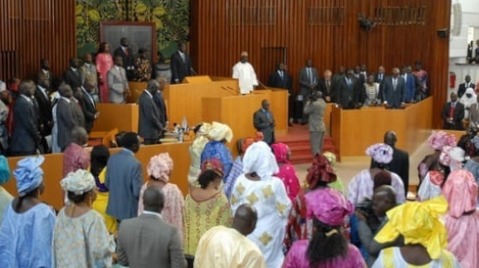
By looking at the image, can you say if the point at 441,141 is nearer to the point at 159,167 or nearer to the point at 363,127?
the point at 159,167

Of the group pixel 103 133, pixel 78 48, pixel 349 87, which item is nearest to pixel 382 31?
pixel 349 87

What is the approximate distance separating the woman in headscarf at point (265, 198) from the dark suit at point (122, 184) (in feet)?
4.72

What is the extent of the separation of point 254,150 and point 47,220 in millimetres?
1964

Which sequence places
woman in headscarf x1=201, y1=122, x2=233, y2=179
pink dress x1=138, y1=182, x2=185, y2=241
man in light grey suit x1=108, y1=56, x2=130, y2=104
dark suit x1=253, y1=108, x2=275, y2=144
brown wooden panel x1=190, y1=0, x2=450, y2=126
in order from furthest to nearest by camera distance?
brown wooden panel x1=190, y1=0, x2=450, y2=126, man in light grey suit x1=108, y1=56, x2=130, y2=104, dark suit x1=253, y1=108, x2=275, y2=144, woman in headscarf x1=201, y1=122, x2=233, y2=179, pink dress x1=138, y1=182, x2=185, y2=241

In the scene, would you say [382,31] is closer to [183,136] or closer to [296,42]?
[296,42]

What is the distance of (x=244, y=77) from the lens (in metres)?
19.4

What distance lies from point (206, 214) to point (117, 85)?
393 inches

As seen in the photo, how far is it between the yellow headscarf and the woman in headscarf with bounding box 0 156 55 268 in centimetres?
261

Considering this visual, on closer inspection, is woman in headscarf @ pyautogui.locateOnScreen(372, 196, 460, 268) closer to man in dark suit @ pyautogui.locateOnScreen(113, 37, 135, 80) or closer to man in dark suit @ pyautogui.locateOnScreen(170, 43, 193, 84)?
man in dark suit @ pyautogui.locateOnScreen(113, 37, 135, 80)

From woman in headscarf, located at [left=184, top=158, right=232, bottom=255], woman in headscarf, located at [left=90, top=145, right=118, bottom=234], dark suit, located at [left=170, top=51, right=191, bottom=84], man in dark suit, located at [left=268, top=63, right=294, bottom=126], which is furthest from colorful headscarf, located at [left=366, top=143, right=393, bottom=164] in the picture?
man in dark suit, located at [left=268, top=63, right=294, bottom=126]

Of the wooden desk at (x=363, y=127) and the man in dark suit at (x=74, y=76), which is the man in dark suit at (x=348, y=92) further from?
the man in dark suit at (x=74, y=76)

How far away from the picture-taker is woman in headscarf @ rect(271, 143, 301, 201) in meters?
8.70

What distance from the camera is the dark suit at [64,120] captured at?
42.7ft

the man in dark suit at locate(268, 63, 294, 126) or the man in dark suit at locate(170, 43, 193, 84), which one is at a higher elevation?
the man in dark suit at locate(170, 43, 193, 84)
